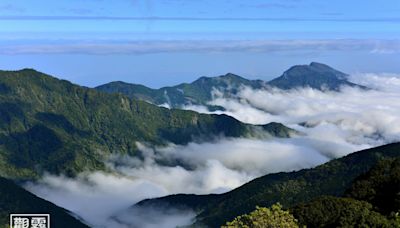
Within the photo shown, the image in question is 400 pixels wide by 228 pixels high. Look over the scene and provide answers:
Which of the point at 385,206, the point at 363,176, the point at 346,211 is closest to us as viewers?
the point at 346,211

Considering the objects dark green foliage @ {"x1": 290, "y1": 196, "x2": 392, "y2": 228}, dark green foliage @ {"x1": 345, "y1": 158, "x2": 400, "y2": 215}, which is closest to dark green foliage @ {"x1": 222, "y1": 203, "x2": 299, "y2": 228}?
dark green foliage @ {"x1": 290, "y1": 196, "x2": 392, "y2": 228}

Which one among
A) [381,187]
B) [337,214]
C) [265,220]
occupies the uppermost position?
[381,187]

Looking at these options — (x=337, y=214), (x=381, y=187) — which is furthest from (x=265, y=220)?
(x=381, y=187)

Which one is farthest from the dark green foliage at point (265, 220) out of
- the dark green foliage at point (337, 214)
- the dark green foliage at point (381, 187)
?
the dark green foliage at point (381, 187)

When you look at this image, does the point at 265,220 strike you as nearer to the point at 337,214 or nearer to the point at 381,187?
the point at 337,214

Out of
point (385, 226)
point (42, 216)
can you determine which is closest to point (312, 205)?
point (385, 226)

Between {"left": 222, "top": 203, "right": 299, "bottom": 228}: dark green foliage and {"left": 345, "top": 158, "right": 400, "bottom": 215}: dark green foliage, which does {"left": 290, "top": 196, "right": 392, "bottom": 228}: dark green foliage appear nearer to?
{"left": 345, "top": 158, "right": 400, "bottom": 215}: dark green foliage

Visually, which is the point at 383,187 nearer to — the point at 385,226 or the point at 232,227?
the point at 385,226

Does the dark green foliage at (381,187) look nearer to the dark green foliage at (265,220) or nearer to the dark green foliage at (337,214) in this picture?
the dark green foliage at (337,214)
